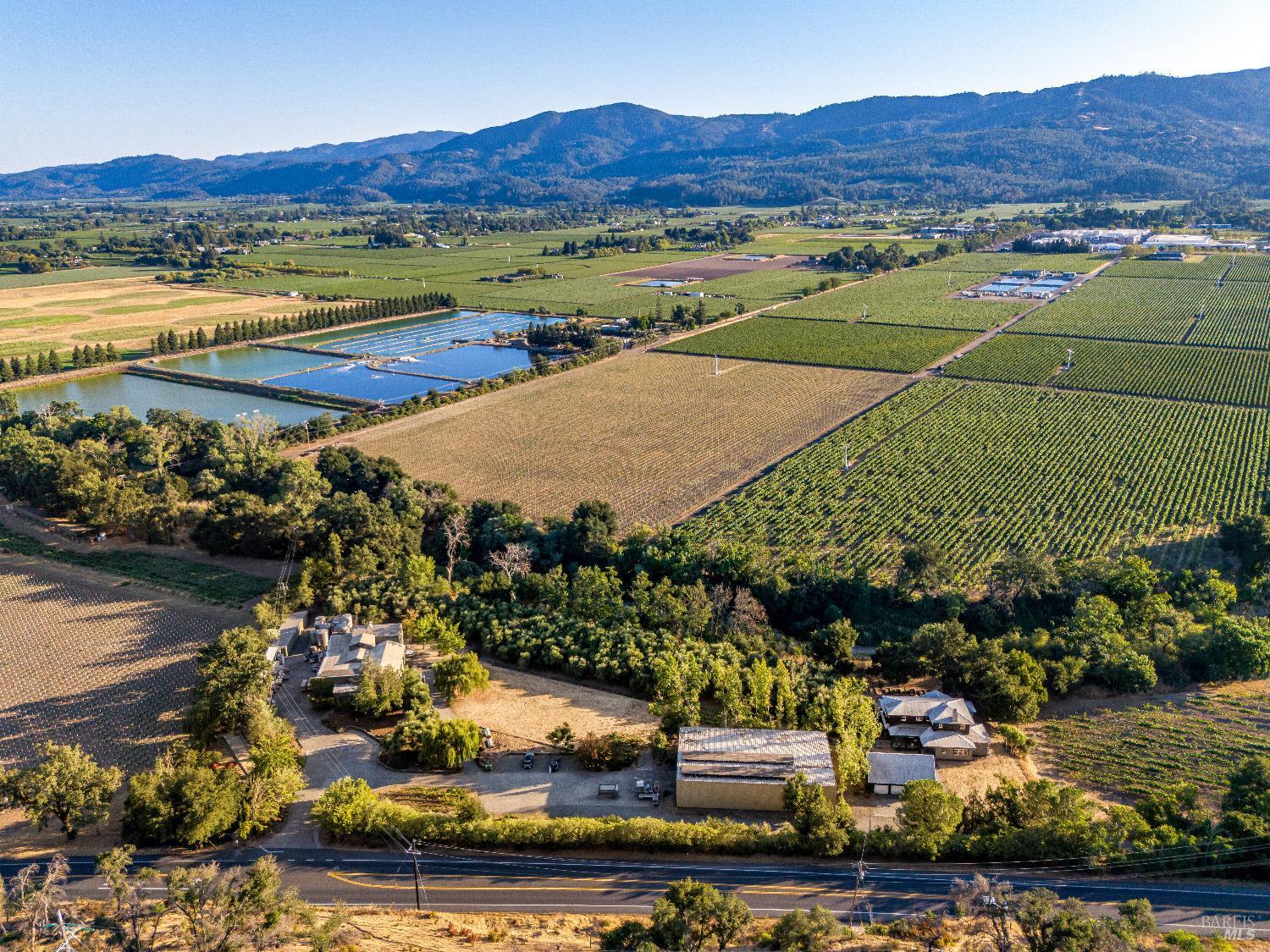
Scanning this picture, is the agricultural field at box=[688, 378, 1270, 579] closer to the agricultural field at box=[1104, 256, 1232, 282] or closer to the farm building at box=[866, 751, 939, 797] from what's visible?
the farm building at box=[866, 751, 939, 797]

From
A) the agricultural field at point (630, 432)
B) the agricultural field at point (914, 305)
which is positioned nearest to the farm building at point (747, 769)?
the agricultural field at point (630, 432)

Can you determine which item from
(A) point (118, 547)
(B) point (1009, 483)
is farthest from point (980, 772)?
(A) point (118, 547)

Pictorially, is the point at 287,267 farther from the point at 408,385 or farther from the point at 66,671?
the point at 66,671

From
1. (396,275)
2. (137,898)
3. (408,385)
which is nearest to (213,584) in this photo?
(137,898)

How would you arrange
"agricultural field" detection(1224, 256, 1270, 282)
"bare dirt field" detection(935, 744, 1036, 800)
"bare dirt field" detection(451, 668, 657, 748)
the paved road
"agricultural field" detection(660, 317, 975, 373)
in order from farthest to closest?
"agricultural field" detection(1224, 256, 1270, 282), "agricultural field" detection(660, 317, 975, 373), "bare dirt field" detection(451, 668, 657, 748), "bare dirt field" detection(935, 744, 1036, 800), the paved road

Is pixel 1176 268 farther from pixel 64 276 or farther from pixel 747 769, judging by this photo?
pixel 64 276

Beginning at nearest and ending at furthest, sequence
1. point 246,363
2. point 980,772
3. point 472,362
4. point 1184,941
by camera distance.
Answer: point 1184,941, point 980,772, point 472,362, point 246,363

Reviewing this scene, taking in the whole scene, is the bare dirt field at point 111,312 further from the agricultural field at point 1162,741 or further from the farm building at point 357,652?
the agricultural field at point 1162,741

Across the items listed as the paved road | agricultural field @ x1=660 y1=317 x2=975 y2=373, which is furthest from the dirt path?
agricultural field @ x1=660 y1=317 x2=975 y2=373
